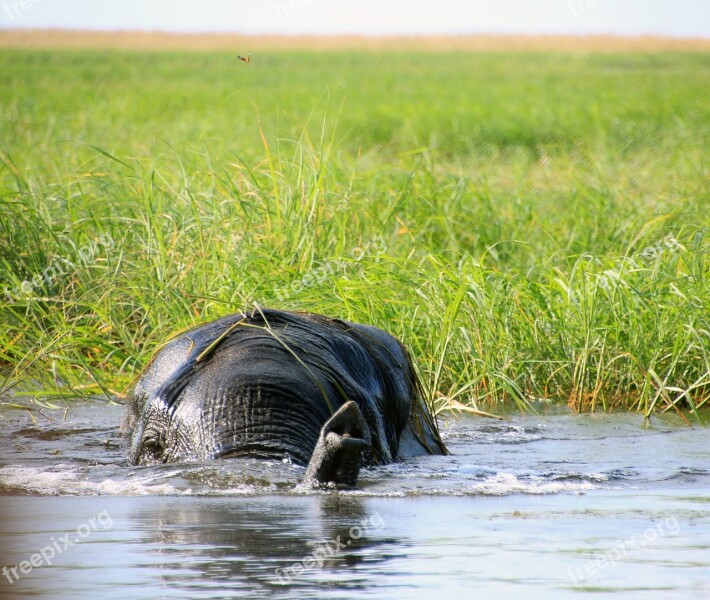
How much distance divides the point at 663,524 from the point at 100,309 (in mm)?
4073

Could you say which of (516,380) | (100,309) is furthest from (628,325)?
(100,309)

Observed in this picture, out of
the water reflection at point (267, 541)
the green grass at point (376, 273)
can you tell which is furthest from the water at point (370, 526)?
the green grass at point (376, 273)

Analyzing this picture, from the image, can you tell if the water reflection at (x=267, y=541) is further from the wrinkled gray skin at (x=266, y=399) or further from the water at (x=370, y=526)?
the wrinkled gray skin at (x=266, y=399)

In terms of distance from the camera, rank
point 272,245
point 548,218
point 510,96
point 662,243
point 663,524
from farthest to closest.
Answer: point 510,96
point 548,218
point 662,243
point 272,245
point 663,524

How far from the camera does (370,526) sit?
3.65m

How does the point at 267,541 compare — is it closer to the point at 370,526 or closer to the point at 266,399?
the point at 370,526

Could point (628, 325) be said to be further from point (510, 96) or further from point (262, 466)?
point (510, 96)

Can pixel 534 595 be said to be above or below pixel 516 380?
above

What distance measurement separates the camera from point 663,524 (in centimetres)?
374

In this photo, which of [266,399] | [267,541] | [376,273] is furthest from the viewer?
[376,273]

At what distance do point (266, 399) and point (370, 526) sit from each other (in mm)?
840

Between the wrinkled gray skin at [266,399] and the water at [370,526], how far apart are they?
10 centimetres

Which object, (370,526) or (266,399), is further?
(266,399)

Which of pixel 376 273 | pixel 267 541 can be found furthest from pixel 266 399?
pixel 376 273
